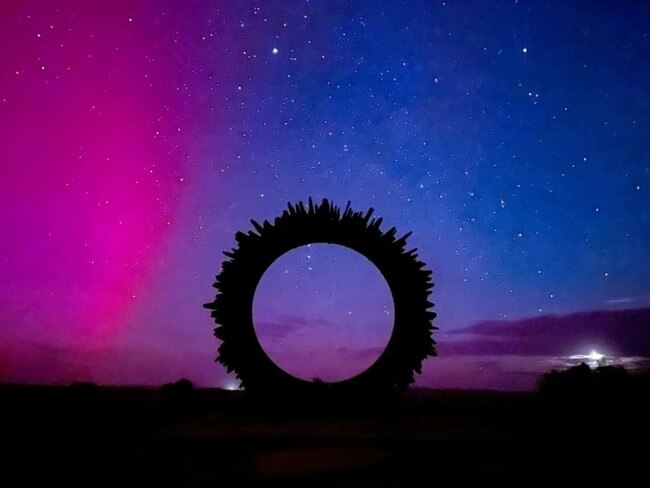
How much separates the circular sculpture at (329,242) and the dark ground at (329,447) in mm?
618

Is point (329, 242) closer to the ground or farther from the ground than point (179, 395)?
farther from the ground

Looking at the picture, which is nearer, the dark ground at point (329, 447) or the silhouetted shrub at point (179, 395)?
the dark ground at point (329, 447)

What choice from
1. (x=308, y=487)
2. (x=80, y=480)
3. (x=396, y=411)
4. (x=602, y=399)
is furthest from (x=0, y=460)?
(x=602, y=399)

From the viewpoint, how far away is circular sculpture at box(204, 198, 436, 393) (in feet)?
27.6

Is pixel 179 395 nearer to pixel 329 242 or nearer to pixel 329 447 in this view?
pixel 329 242

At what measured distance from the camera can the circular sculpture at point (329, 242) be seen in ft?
27.6

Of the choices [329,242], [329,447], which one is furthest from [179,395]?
[329,447]

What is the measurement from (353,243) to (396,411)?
109 inches

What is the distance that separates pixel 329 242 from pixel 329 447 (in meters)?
4.15

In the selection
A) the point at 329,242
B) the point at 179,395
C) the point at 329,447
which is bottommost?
the point at 329,447

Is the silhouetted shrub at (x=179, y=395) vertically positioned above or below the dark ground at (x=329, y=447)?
above

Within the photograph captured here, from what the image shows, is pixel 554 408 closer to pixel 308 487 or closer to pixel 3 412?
pixel 308 487

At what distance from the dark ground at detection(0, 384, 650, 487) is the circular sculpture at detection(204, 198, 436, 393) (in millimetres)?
618

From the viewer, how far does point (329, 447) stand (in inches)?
206
